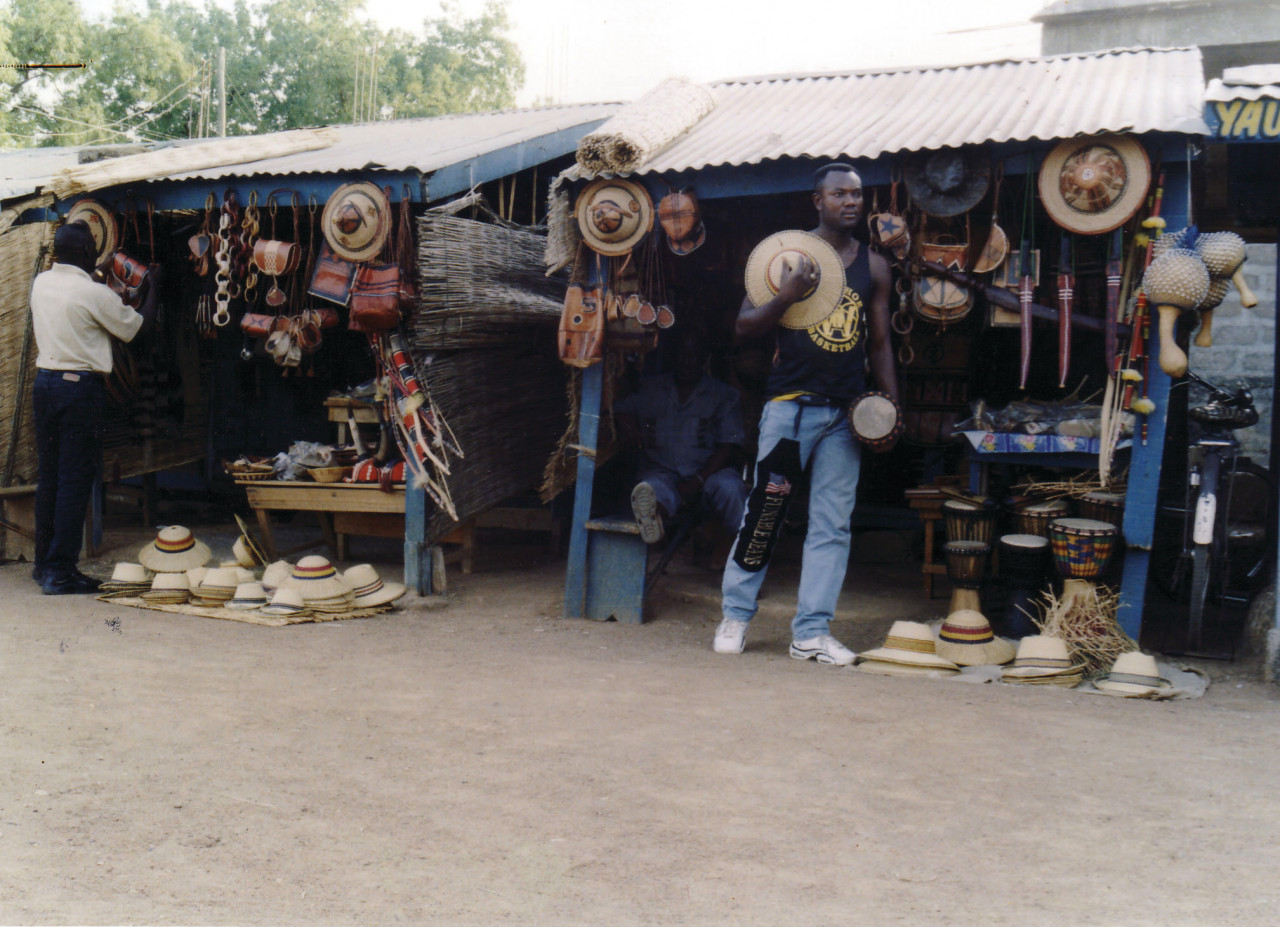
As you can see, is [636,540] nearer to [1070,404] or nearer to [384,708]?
[384,708]

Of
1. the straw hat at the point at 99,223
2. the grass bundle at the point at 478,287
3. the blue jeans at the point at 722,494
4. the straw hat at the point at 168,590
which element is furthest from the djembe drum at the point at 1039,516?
the straw hat at the point at 99,223

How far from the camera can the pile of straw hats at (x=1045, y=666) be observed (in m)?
4.73

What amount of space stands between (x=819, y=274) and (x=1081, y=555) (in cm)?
180

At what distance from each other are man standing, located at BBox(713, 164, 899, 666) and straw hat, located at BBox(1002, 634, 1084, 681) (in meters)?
0.74

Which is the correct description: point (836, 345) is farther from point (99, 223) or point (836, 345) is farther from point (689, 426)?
point (99, 223)

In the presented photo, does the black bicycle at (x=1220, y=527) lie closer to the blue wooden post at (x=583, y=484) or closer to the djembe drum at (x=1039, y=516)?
the djembe drum at (x=1039, y=516)

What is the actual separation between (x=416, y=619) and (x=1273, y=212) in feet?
17.2

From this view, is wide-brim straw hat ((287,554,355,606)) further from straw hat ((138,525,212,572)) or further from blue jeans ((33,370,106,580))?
blue jeans ((33,370,106,580))

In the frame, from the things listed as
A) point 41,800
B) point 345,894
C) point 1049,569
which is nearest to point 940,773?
point 345,894

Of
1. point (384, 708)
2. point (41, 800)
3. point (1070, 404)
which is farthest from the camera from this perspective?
point (1070, 404)

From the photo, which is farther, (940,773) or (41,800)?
(940,773)

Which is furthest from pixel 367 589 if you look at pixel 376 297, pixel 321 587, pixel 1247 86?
pixel 1247 86

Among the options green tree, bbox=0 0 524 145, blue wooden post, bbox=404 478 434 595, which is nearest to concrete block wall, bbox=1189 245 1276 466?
blue wooden post, bbox=404 478 434 595

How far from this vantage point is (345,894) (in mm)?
2648
